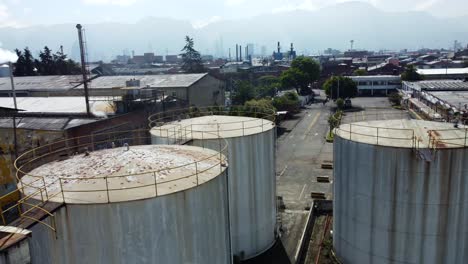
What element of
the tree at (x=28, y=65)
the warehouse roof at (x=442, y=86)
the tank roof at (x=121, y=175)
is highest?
the tree at (x=28, y=65)

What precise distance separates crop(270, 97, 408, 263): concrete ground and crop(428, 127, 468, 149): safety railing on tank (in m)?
7.61

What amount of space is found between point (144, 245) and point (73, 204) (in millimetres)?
1698

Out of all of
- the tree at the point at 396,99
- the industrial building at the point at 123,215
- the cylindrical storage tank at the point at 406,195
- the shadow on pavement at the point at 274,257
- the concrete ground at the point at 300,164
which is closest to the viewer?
the industrial building at the point at 123,215

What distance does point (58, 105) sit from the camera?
3247 centimetres

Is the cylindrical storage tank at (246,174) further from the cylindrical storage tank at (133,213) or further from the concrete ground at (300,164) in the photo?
the cylindrical storage tank at (133,213)

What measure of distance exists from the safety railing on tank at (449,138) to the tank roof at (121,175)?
292 inches

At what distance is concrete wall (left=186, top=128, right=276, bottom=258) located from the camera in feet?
50.8

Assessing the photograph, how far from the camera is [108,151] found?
1164cm

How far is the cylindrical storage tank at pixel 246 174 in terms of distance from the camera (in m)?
15.5

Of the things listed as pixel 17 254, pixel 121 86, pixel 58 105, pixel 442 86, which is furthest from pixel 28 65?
pixel 17 254

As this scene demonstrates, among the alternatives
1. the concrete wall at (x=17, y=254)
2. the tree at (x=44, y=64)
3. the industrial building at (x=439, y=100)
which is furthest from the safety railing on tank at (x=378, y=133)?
the tree at (x=44, y=64)

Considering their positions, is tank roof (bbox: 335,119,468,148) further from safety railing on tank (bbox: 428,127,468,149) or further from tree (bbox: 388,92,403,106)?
tree (bbox: 388,92,403,106)

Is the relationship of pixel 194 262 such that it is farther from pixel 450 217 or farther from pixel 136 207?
pixel 450 217

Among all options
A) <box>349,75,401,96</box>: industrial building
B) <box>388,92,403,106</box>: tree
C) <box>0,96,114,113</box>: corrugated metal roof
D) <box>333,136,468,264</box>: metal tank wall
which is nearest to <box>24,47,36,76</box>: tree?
<box>0,96,114,113</box>: corrugated metal roof
